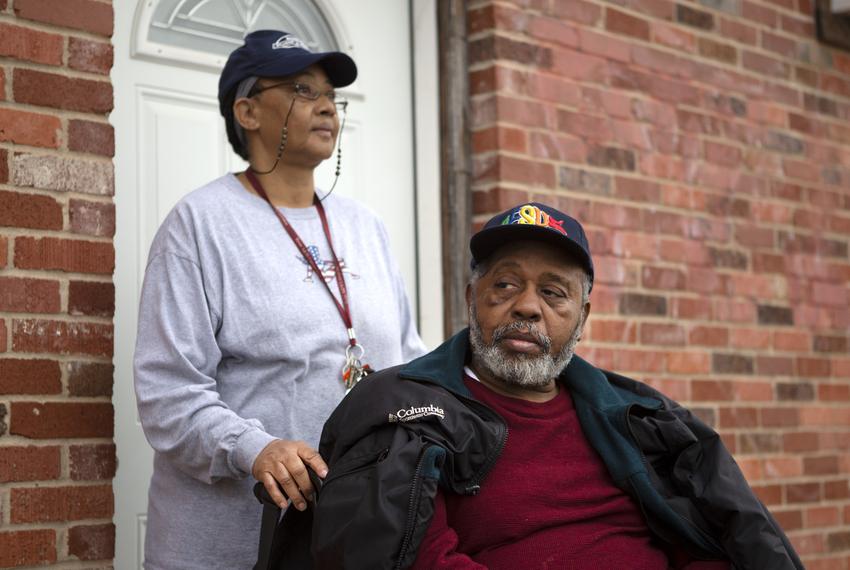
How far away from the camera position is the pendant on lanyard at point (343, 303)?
3186mm

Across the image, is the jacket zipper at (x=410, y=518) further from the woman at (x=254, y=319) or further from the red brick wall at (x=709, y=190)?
the red brick wall at (x=709, y=190)

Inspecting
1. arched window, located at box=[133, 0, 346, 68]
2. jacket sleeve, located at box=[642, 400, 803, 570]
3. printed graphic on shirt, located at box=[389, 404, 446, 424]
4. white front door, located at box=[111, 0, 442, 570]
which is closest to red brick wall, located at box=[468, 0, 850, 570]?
white front door, located at box=[111, 0, 442, 570]

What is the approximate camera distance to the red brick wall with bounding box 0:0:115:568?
3252 millimetres

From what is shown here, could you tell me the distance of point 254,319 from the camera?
3.10 m

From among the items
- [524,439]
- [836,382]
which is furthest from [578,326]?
[836,382]

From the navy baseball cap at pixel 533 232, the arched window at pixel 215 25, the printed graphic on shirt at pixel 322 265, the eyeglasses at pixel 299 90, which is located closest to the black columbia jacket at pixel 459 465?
the navy baseball cap at pixel 533 232

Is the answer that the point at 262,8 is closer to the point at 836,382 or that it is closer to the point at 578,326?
the point at 578,326

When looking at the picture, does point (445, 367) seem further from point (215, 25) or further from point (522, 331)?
point (215, 25)

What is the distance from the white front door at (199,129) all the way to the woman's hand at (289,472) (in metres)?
1.05

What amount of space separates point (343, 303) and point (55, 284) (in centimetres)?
74

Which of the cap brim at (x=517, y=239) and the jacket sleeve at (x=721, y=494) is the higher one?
the cap brim at (x=517, y=239)

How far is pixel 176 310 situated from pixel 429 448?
73 centimetres

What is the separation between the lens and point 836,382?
5883 millimetres

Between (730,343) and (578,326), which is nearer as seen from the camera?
(578,326)
